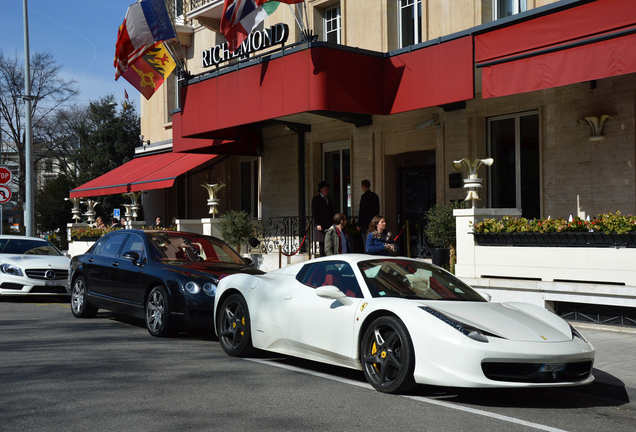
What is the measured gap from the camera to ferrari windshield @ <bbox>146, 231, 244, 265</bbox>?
33.5ft

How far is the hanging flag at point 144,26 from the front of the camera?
18.1 metres

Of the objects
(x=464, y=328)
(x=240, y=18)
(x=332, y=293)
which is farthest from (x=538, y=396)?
(x=240, y=18)

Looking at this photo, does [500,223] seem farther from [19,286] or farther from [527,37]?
[19,286]

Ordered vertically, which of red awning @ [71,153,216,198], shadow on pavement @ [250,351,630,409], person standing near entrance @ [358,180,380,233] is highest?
red awning @ [71,153,216,198]

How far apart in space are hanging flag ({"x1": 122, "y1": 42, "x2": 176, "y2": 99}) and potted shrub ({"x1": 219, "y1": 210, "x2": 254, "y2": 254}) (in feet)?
14.1

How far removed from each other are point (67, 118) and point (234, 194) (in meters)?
35.8

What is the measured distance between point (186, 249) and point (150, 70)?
10492 mm

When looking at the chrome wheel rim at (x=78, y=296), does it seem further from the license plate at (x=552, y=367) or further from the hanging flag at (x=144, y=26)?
the hanging flag at (x=144, y=26)

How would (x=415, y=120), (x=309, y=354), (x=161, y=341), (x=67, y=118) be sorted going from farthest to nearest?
(x=67, y=118), (x=415, y=120), (x=161, y=341), (x=309, y=354)

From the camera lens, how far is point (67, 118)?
178ft

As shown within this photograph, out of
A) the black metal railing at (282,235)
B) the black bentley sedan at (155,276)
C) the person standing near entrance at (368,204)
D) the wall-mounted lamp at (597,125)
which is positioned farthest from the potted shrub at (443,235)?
the black metal railing at (282,235)

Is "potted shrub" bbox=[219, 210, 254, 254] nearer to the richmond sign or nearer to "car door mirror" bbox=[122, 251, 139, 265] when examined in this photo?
the richmond sign

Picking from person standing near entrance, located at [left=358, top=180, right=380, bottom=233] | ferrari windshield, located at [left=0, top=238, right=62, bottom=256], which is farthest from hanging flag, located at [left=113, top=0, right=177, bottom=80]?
person standing near entrance, located at [left=358, top=180, right=380, bottom=233]

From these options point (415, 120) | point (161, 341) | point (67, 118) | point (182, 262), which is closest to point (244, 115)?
point (415, 120)
